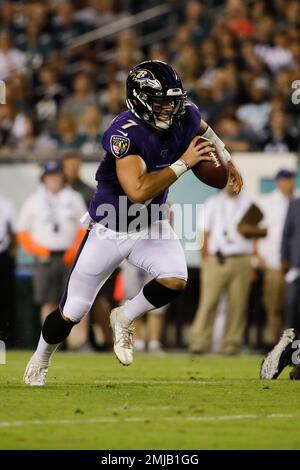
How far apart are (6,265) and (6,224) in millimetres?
569

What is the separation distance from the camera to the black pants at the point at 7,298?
12820 millimetres

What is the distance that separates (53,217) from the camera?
12508 mm

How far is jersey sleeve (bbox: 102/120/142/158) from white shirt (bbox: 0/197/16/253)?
5.36m

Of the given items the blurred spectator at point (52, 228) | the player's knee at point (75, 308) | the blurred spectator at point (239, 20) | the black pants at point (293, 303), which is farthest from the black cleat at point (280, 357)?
the blurred spectator at point (239, 20)

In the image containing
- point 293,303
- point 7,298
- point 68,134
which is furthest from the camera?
point 68,134

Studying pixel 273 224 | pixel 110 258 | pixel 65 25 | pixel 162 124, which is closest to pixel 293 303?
pixel 273 224

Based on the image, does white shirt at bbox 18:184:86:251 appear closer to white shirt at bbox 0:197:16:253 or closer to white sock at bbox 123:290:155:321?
white shirt at bbox 0:197:16:253

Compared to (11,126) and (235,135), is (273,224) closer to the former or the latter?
(235,135)

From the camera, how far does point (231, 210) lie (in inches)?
484

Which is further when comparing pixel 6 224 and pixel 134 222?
pixel 6 224

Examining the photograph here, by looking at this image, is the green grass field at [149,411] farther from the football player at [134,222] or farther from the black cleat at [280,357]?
the football player at [134,222]

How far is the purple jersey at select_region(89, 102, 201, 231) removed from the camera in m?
7.19

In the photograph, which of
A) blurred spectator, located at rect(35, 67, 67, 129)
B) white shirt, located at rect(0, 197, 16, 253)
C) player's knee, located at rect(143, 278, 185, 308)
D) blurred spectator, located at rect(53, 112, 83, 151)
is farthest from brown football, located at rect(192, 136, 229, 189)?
blurred spectator, located at rect(35, 67, 67, 129)
